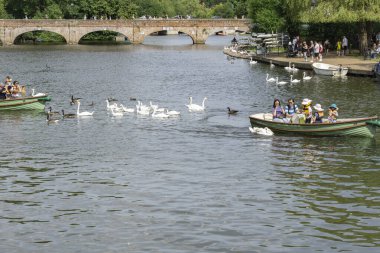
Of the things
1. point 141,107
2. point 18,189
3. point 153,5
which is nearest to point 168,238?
point 18,189

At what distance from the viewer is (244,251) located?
1998 cm

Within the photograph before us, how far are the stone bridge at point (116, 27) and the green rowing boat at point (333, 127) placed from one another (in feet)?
305

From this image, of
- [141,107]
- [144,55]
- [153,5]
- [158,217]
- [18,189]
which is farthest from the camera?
[153,5]

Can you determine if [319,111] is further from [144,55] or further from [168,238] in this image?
[144,55]

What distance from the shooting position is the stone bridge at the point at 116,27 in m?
122

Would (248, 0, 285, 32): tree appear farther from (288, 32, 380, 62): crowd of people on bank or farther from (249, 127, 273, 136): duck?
(249, 127, 273, 136): duck

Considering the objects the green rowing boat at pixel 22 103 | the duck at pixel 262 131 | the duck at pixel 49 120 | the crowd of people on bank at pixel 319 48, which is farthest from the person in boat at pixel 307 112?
the crowd of people on bank at pixel 319 48

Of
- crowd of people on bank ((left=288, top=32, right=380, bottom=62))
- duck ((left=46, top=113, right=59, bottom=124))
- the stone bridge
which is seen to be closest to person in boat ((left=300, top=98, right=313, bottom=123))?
duck ((left=46, top=113, right=59, bottom=124))

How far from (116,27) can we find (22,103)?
84.7 m

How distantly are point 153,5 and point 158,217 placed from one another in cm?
16259

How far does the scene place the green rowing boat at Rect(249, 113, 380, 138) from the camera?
33.0 m

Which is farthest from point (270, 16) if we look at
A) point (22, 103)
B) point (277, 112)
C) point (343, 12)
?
point (277, 112)

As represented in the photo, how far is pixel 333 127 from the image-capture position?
33.5 meters

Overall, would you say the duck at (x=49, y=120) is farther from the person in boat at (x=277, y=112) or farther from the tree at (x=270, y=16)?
the tree at (x=270, y=16)
